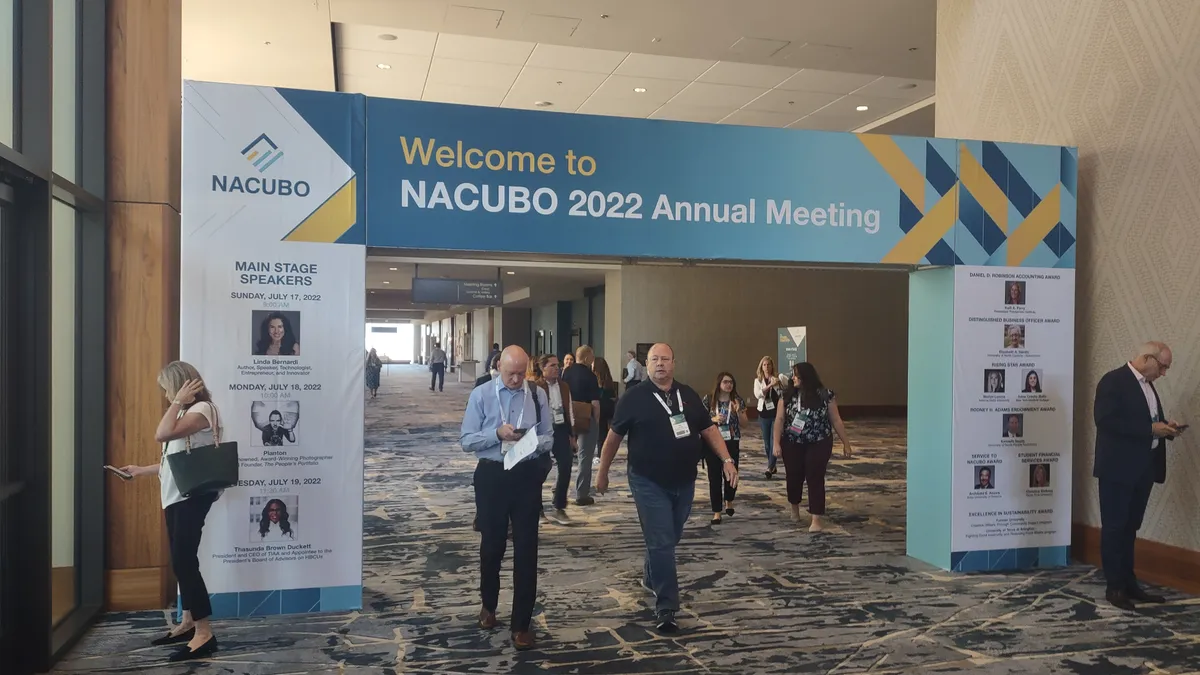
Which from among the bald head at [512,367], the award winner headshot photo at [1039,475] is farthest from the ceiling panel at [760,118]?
the bald head at [512,367]

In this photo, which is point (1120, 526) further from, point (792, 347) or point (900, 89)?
point (792, 347)

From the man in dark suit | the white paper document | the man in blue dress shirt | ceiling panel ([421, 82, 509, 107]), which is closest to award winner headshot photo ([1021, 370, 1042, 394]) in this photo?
the man in dark suit

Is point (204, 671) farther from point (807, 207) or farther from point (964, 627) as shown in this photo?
point (807, 207)

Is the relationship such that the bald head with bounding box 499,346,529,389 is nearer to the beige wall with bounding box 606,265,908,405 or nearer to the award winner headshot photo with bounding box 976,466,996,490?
the award winner headshot photo with bounding box 976,466,996,490

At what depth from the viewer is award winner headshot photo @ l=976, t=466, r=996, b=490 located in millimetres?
5891

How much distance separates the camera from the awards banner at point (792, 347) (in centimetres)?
1265

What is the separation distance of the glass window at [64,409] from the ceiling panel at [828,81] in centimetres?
855

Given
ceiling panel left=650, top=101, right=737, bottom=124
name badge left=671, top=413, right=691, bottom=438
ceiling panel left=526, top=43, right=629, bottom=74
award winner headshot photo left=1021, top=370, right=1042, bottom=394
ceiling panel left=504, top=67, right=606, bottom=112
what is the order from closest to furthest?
name badge left=671, top=413, right=691, bottom=438 < award winner headshot photo left=1021, top=370, right=1042, bottom=394 < ceiling panel left=526, top=43, right=629, bottom=74 < ceiling panel left=504, top=67, right=606, bottom=112 < ceiling panel left=650, top=101, right=737, bottom=124

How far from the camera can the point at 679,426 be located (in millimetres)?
4551

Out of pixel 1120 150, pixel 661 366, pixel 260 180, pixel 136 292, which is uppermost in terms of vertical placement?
pixel 1120 150

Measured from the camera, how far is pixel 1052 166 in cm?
600

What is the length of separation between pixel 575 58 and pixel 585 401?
4745 mm

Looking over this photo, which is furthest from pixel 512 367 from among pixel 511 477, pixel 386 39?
pixel 386 39

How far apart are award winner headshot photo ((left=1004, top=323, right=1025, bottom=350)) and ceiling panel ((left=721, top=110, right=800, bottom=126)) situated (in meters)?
7.22
